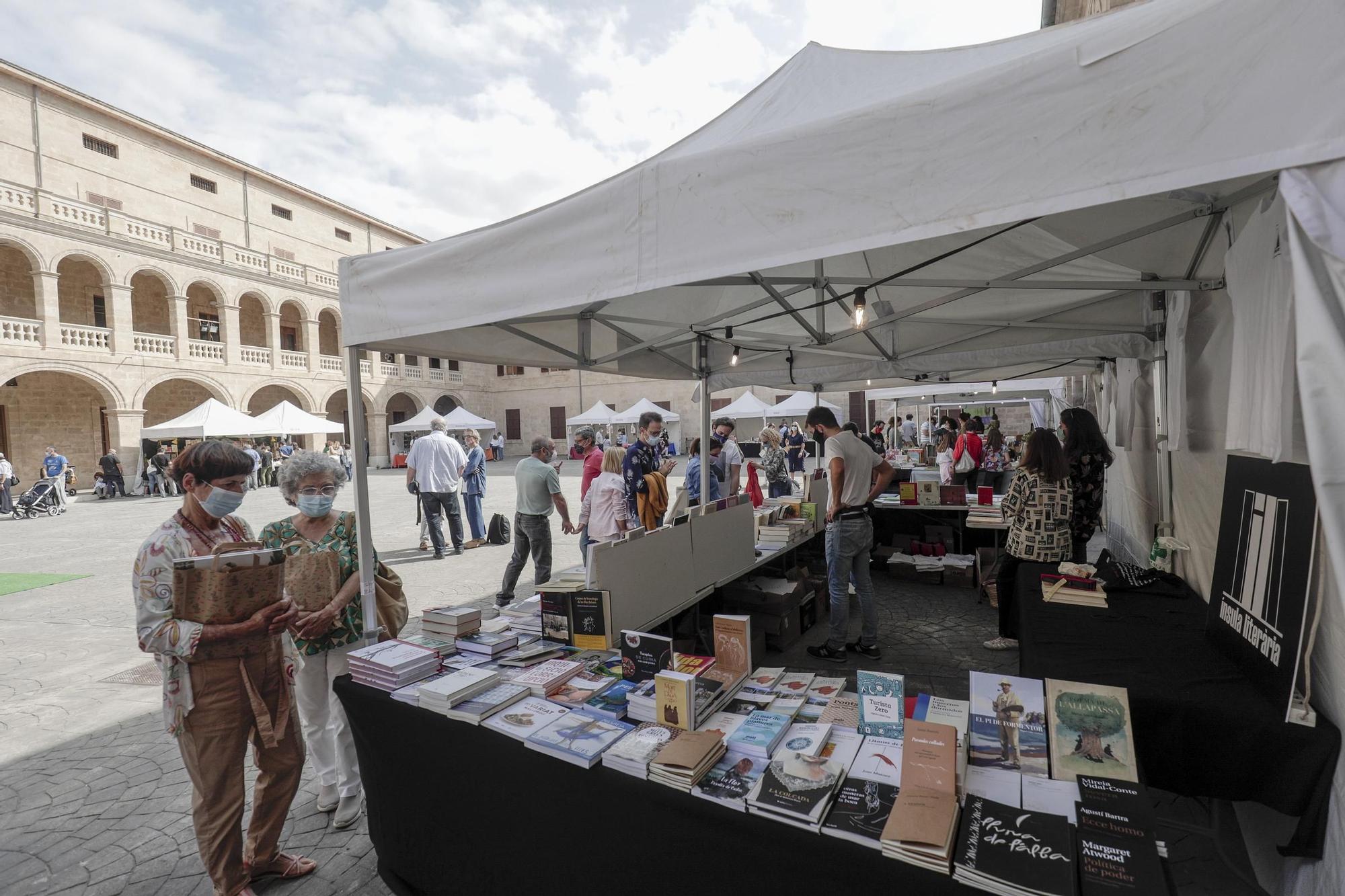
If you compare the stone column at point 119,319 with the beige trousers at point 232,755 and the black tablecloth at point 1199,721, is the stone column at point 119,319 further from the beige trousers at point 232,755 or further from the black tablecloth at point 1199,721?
the black tablecloth at point 1199,721

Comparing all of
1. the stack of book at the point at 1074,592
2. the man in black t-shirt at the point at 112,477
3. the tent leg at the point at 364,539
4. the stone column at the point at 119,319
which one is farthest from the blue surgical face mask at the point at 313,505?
the stone column at the point at 119,319

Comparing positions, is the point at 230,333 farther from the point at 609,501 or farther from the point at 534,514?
the point at 609,501

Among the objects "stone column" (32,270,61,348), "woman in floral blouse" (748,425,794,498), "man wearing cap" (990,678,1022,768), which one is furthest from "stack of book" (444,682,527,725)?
"stone column" (32,270,61,348)

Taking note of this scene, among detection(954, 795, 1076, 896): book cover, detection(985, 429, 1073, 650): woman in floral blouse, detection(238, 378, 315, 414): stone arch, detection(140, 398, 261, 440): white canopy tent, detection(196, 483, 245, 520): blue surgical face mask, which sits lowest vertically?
detection(954, 795, 1076, 896): book cover

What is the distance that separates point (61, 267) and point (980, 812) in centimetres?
2934

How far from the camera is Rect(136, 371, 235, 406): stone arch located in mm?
19297

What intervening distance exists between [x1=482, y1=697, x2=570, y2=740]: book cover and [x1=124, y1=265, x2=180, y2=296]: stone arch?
2485cm

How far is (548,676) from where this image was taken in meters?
2.39

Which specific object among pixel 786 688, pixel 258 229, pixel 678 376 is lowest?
pixel 786 688

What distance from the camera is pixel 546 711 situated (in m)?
2.12

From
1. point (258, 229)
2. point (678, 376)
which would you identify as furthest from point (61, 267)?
point (678, 376)

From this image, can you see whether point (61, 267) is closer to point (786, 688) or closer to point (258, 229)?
point (258, 229)

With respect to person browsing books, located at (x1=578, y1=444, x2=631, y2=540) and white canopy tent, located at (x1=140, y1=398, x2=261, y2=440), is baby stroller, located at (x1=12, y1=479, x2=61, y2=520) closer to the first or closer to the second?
white canopy tent, located at (x1=140, y1=398, x2=261, y2=440)

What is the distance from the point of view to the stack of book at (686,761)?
5.37 ft
